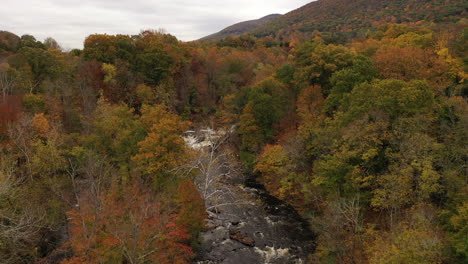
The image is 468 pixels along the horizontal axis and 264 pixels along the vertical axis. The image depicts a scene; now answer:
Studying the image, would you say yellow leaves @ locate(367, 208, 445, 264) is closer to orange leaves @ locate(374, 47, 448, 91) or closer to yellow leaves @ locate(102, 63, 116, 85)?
orange leaves @ locate(374, 47, 448, 91)

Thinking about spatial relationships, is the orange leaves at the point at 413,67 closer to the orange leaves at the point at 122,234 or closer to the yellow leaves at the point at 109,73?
the orange leaves at the point at 122,234

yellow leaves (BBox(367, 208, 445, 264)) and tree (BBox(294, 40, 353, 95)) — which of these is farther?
tree (BBox(294, 40, 353, 95))

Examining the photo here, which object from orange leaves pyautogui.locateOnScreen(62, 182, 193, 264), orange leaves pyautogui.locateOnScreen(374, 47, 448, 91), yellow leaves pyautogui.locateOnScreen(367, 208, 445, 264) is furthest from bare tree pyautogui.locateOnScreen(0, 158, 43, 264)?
orange leaves pyautogui.locateOnScreen(374, 47, 448, 91)

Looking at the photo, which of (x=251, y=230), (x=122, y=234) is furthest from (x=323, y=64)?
(x=122, y=234)

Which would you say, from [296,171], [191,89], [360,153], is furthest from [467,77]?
[191,89]

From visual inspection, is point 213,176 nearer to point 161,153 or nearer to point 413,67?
point 161,153

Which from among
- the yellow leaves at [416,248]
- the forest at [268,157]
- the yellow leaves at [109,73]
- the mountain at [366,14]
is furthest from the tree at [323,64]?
the mountain at [366,14]
